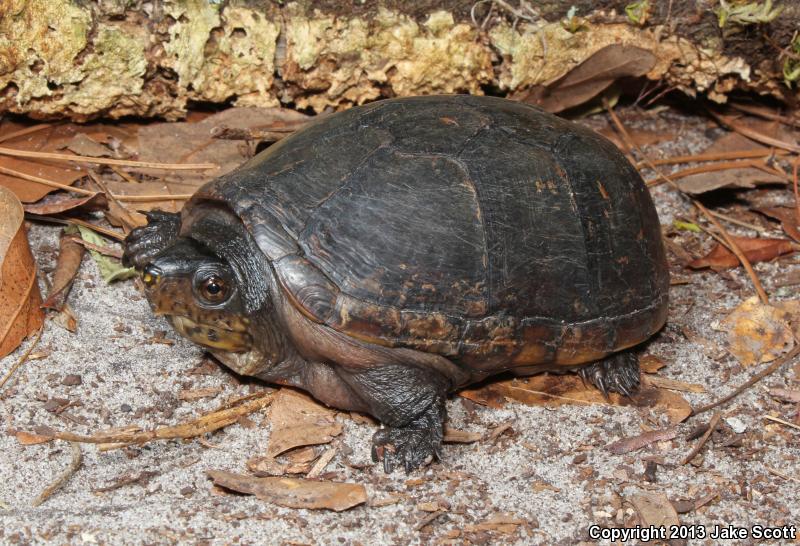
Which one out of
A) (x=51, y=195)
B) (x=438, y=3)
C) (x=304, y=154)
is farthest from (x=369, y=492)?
(x=438, y=3)

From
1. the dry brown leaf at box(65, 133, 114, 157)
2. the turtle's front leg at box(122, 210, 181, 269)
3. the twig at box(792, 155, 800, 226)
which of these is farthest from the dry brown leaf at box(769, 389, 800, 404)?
the dry brown leaf at box(65, 133, 114, 157)

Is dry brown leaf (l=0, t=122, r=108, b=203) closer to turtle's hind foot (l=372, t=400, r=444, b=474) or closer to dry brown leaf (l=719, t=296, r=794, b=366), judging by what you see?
turtle's hind foot (l=372, t=400, r=444, b=474)

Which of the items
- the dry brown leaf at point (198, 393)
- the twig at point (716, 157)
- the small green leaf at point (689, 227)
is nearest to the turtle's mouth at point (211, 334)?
the dry brown leaf at point (198, 393)

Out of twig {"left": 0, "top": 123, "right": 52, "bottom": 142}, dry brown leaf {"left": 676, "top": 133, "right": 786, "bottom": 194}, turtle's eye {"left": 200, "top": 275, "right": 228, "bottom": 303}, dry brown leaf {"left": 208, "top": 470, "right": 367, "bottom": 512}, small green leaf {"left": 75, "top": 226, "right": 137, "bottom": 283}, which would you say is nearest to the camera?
dry brown leaf {"left": 208, "top": 470, "right": 367, "bottom": 512}

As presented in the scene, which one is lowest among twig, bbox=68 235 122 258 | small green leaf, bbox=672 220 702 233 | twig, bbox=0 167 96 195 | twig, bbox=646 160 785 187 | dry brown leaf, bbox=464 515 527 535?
dry brown leaf, bbox=464 515 527 535

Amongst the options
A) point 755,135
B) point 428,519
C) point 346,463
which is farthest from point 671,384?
point 755,135

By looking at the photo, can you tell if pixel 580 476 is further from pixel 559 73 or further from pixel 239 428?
pixel 559 73

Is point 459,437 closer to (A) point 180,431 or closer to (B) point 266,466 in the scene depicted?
(B) point 266,466
